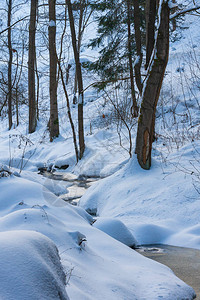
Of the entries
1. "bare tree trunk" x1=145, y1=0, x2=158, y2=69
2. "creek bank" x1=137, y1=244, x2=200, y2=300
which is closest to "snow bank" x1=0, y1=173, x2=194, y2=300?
"creek bank" x1=137, y1=244, x2=200, y2=300

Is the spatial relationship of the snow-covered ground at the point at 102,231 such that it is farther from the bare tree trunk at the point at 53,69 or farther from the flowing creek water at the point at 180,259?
the bare tree trunk at the point at 53,69

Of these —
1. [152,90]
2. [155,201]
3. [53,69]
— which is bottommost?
[155,201]

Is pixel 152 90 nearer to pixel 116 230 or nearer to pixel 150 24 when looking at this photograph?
pixel 150 24

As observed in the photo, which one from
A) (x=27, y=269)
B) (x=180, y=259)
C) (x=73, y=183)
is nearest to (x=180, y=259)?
(x=180, y=259)

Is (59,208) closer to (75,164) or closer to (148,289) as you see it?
(148,289)

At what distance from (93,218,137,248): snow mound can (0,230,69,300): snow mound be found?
204 centimetres

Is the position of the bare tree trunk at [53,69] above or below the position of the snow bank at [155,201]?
above

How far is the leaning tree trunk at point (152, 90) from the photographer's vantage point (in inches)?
Result: 187

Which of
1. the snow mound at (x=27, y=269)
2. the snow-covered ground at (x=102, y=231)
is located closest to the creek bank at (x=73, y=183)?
the snow-covered ground at (x=102, y=231)

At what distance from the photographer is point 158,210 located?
422 cm

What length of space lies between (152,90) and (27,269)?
14.1 ft

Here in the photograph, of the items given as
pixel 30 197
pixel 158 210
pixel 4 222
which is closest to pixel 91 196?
pixel 158 210

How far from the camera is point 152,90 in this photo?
500 cm

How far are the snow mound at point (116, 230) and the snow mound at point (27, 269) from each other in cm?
204
